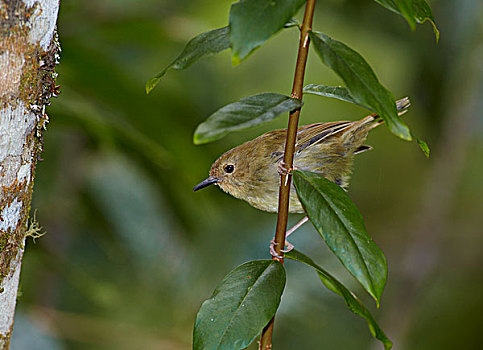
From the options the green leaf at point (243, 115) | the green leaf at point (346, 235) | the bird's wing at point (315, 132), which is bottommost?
the green leaf at point (346, 235)

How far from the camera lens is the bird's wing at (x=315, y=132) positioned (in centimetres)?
168

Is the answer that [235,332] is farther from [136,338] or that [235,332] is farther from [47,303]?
[47,303]

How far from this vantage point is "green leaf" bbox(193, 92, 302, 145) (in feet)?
2.62

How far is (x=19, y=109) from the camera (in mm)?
916

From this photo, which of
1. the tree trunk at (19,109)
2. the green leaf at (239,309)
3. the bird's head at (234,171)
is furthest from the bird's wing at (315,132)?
the tree trunk at (19,109)

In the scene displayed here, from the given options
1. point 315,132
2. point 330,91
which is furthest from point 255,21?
point 315,132

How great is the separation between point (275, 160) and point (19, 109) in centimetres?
95

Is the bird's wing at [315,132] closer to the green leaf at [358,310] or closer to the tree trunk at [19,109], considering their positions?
the green leaf at [358,310]

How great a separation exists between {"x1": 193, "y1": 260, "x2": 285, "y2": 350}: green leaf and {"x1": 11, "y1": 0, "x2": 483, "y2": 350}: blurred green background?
1.13 m

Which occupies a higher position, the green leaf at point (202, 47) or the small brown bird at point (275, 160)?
the green leaf at point (202, 47)

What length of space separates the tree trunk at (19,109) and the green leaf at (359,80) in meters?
0.41

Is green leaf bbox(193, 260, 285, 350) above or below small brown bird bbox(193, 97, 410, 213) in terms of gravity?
below

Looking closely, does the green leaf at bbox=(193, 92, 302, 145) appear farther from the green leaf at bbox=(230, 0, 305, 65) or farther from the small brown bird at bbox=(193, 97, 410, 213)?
the small brown bird at bbox=(193, 97, 410, 213)

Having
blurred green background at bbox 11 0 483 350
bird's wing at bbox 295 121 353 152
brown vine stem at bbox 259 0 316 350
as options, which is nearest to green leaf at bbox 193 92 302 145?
brown vine stem at bbox 259 0 316 350
